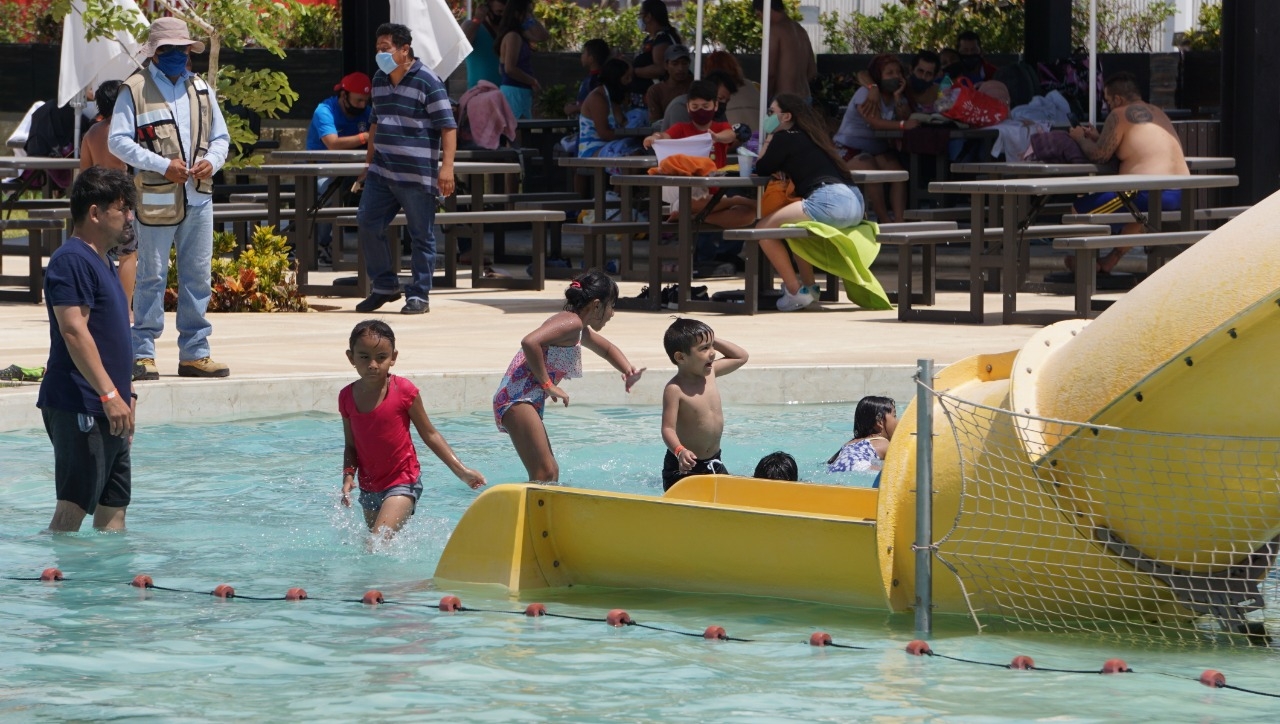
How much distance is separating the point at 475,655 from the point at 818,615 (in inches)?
46.4

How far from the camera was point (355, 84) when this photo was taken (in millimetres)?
16500

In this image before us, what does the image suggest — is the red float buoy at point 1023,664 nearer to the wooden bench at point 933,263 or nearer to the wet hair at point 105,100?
the wooden bench at point 933,263

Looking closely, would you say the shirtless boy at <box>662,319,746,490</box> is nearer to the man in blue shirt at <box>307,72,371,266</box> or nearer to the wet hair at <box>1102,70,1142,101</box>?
the wet hair at <box>1102,70,1142,101</box>

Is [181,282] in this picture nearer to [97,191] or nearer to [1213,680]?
[97,191]

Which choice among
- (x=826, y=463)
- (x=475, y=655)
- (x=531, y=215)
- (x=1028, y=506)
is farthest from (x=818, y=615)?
(x=531, y=215)

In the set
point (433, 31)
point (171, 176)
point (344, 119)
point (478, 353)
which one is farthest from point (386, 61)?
point (171, 176)

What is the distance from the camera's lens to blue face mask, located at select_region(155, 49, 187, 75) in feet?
33.5

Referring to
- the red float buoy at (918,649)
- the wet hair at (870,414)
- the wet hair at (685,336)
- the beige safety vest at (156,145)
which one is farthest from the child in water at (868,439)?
the beige safety vest at (156,145)

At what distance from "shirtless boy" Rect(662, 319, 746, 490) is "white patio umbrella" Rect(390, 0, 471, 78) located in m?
7.90

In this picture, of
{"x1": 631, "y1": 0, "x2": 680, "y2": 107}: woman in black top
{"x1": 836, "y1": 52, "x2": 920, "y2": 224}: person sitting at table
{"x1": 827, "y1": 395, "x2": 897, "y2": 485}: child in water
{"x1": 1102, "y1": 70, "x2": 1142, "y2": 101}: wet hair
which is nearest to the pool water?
{"x1": 827, "y1": 395, "x2": 897, "y2": 485}: child in water

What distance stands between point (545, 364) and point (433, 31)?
830 cm

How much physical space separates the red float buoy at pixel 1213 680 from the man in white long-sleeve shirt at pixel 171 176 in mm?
6315

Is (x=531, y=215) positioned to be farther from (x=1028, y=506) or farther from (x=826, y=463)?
(x=1028, y=506)

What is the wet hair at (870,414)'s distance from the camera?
9043 millimetres
